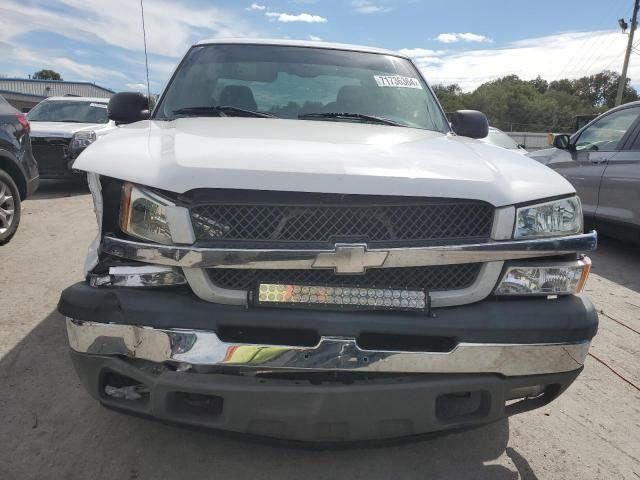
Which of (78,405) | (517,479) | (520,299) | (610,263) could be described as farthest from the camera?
(610,263)

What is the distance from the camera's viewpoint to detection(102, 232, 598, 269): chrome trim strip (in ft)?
6.12

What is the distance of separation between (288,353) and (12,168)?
5303 millimetres

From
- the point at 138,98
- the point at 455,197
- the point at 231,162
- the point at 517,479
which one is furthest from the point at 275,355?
the point at 138,98

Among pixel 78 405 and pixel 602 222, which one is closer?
pixel 78 405

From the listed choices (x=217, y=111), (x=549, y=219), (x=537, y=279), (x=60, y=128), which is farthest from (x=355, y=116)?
(x=60, y=128)

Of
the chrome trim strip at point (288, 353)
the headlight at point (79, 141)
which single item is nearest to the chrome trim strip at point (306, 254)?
the chrome trim strip at point (288, 353)

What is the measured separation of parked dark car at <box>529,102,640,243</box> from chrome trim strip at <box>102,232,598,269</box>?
427 centimetres

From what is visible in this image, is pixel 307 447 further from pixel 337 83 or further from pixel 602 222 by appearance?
pixel 602 222

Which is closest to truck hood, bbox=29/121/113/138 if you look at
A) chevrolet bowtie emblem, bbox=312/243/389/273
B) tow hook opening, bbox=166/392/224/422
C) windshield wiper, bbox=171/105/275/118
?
windshield wiper, bbox=171/105/275/118

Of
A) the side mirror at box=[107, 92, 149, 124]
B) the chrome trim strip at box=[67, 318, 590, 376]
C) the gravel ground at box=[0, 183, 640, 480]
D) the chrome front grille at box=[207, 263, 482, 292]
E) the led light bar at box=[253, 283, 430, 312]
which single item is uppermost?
the side mirror at box=[107, 92, 149, 124]

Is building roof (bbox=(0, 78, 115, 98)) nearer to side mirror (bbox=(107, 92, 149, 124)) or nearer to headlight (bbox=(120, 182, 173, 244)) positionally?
side mirror (bbox=(107, 92, 149, 124))

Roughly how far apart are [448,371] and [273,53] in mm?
2535

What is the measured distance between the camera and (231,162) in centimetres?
194

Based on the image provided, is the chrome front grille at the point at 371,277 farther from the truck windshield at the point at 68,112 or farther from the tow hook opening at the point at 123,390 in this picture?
the truck windshield at the point at 68,112
